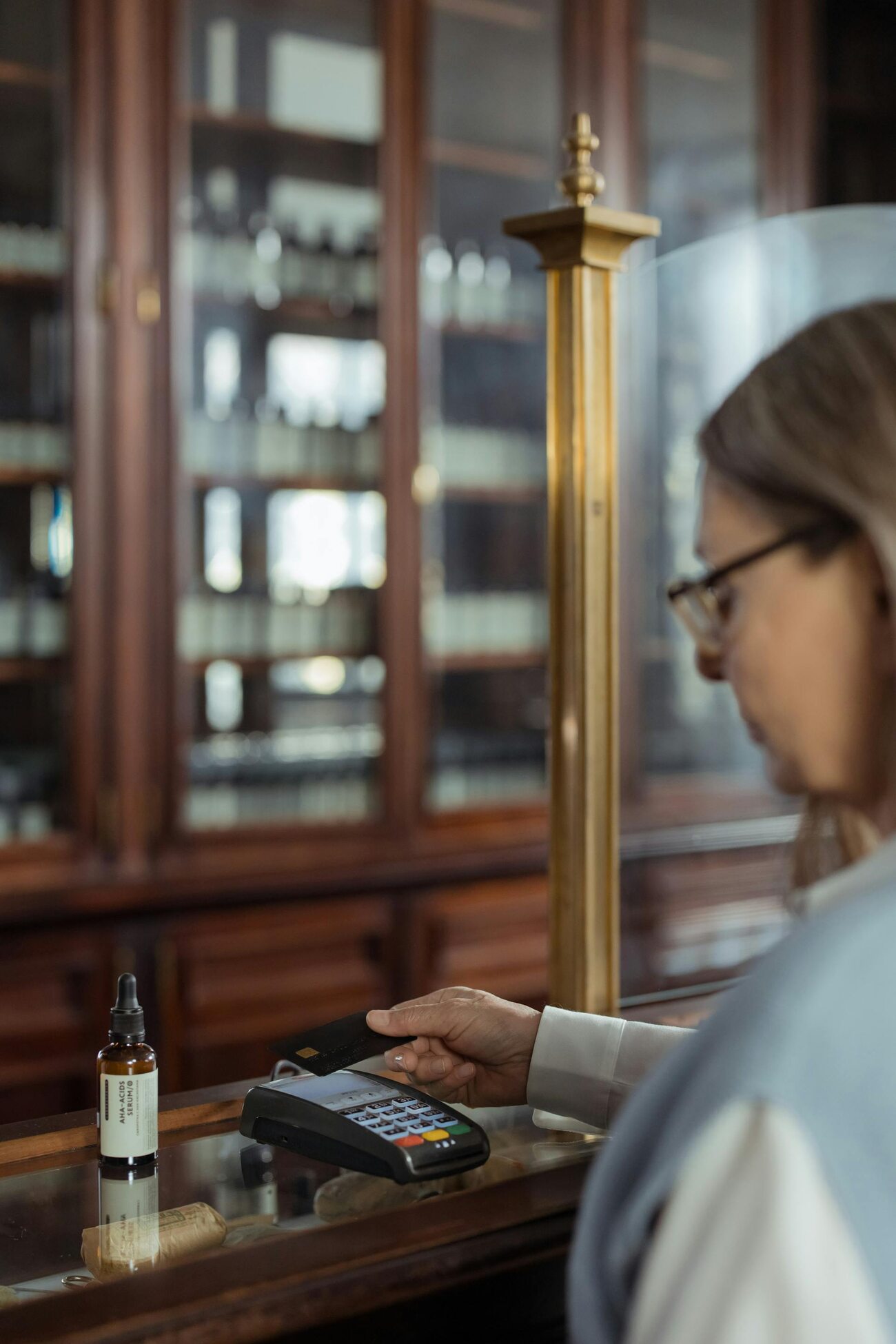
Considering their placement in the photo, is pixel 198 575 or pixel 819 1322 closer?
pixel 819 1322

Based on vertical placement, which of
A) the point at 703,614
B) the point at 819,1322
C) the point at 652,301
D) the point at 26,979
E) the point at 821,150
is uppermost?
the point at 821,150

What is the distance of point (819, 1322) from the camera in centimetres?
56

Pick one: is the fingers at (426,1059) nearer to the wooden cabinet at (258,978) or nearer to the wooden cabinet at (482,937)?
the wooden cabinet at (258,978)

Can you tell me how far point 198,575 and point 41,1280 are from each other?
1.91m

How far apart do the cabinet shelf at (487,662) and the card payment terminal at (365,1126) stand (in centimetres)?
189

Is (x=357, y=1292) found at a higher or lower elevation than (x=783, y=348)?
lower

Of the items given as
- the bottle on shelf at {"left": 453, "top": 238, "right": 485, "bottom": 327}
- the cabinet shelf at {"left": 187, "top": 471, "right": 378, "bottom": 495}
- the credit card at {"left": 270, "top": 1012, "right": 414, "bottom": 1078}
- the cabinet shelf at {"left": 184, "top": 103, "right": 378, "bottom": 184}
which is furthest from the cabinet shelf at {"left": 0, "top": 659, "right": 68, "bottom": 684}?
the credit card at {"left": 270, "top": 1012, "right": 414, "bottom": 1078}

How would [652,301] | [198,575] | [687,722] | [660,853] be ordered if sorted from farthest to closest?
[687,722], [198,575], [660,853], [652,301]

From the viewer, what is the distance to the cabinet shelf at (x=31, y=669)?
2.51 meters

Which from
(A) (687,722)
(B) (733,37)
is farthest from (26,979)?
(B) (733,37)

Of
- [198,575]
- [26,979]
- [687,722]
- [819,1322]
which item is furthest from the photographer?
[687,722]

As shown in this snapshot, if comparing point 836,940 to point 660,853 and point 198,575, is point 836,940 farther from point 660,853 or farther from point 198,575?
point 198,575

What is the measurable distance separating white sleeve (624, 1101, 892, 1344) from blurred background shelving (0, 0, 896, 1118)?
1483mm

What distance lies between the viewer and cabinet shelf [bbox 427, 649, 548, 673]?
2.93 m
